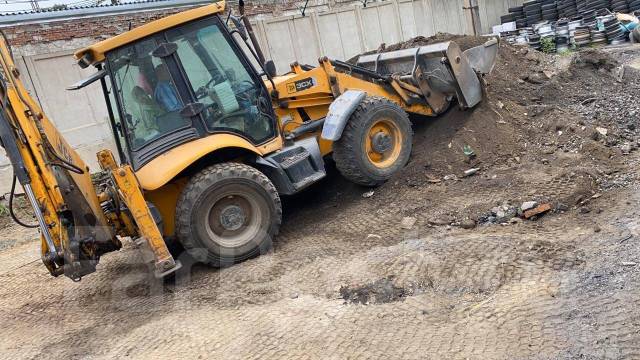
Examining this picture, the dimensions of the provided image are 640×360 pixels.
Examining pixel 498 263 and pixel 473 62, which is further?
pixel 473 62

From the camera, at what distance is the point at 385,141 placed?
6570 millimetres

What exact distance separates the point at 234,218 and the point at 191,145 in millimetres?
786

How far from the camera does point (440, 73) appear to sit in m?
7.14

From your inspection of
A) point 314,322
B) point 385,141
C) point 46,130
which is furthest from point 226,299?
point 385,141

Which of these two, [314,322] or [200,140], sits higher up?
[200,140]

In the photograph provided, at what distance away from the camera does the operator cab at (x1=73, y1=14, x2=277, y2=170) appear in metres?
5.33

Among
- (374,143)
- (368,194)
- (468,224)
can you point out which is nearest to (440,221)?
(468,224)

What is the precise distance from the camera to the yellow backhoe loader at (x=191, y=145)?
446 cm

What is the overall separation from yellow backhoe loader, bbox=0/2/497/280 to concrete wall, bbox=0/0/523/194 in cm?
507

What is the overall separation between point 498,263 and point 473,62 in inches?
165

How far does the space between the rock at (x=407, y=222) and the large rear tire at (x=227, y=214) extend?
3.91 feet

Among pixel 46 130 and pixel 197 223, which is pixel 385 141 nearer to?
pixel 197 223

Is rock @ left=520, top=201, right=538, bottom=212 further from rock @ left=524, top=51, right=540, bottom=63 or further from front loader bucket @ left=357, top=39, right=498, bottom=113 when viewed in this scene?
rock @ left=524, top=51, right=540, bottom=63

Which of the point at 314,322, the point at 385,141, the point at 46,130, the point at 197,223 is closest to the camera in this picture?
the point at 314,322
